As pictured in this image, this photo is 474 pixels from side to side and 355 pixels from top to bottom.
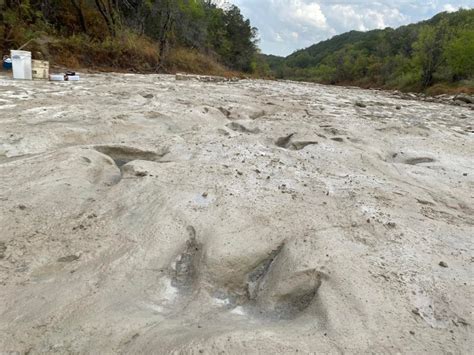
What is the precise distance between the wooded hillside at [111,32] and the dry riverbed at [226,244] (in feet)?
26.3

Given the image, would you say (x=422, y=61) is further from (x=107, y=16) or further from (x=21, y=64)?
(x=21, y=64)

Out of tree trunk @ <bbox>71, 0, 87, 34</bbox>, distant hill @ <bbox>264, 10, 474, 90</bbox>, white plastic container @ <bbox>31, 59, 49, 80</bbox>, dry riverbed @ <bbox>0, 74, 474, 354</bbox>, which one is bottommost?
dry riverbed @ <bbox>0, 74, 474, 354</bbox>

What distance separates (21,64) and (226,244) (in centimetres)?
672

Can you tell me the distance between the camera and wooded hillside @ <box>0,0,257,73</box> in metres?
10.7

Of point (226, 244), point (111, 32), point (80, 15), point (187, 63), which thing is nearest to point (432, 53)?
point (187, 63)

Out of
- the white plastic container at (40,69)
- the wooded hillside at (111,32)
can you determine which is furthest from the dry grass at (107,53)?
the white plastic container at (40,69)

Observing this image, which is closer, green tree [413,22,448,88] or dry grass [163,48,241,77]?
dry grass [163,48,241,77]

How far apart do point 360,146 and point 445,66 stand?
22.0m

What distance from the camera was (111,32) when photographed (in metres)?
13.3

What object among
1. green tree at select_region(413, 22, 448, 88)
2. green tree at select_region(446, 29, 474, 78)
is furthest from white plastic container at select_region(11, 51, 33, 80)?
green tree at select_region(413, 22, 448, 88)

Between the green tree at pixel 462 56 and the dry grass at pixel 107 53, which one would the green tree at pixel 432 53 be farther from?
the dry grass at pixel 107 53

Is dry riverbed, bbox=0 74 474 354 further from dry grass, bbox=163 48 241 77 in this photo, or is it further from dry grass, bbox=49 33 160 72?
dry grass, bbox=163 48 241 77

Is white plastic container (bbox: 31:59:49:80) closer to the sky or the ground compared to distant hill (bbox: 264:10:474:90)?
closer to the ground

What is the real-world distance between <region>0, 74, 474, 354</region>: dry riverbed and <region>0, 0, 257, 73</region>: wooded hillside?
8.03 meters
